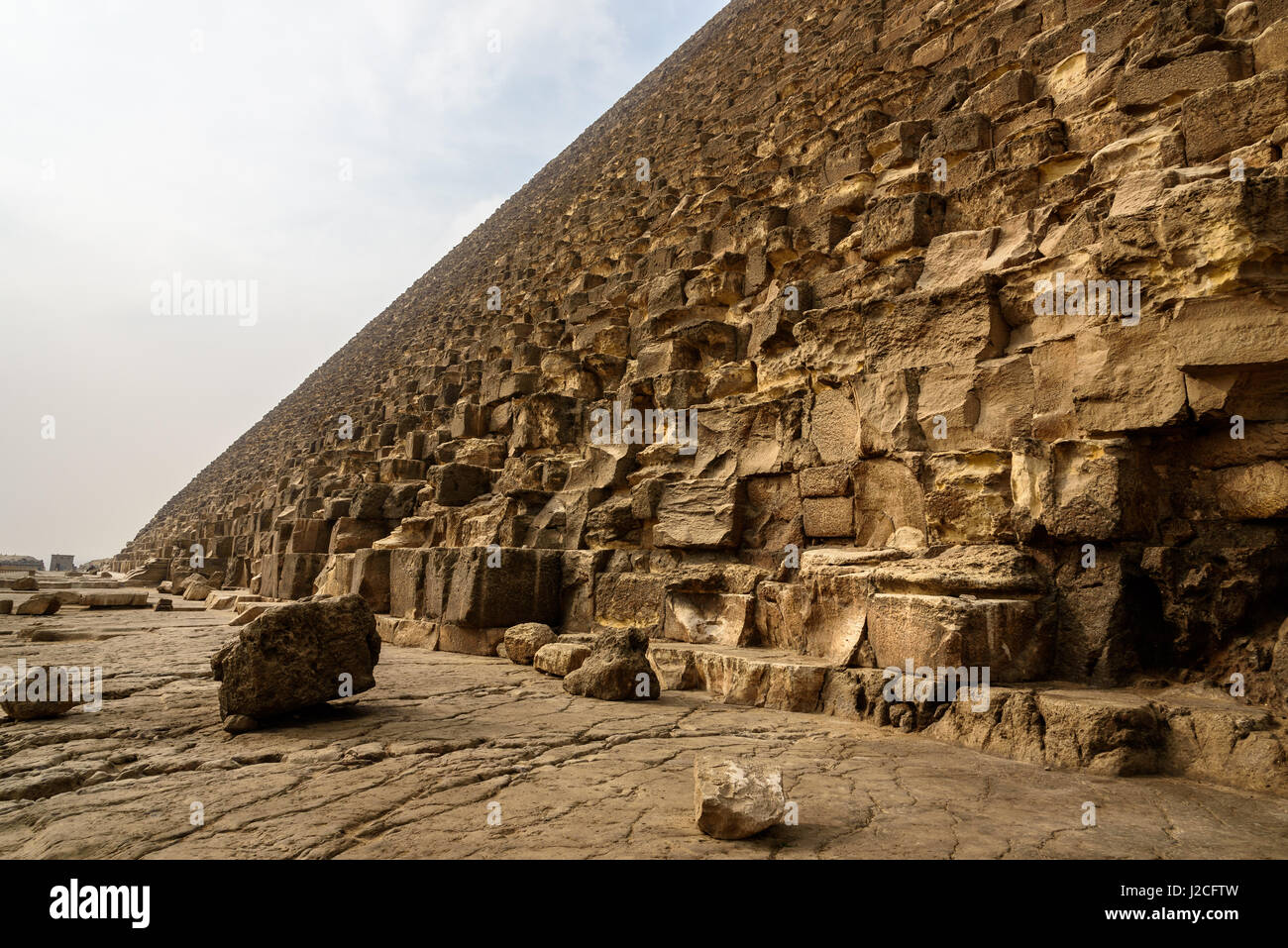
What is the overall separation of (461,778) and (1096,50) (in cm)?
665

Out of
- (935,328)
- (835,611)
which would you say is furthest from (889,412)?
(835,611)

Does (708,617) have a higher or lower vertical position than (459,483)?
lower

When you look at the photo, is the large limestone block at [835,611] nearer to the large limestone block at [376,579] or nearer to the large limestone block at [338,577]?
the large limestone block at [376,579]

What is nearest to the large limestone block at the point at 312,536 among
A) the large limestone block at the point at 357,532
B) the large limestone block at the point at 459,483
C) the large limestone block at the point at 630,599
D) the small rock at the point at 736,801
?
the large limestone block at the point at 357,532

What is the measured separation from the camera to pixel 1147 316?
3600mm

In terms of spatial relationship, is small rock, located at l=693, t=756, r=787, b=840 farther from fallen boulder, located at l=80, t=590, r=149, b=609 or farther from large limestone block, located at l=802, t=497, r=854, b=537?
fallen boulder, located at l=80, t=590, r=149, b=609

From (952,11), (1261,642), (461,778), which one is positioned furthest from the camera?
(952,11)

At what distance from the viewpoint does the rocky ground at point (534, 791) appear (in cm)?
206

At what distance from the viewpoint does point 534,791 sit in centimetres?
258

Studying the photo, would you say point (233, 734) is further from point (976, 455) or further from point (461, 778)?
point (976, 455)

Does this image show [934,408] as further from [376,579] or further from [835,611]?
[376,579]

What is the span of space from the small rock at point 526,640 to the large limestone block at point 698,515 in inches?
46.3

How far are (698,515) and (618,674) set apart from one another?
1.81 m

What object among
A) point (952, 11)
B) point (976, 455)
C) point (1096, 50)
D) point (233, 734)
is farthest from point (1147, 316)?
point (952, 11)
